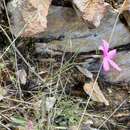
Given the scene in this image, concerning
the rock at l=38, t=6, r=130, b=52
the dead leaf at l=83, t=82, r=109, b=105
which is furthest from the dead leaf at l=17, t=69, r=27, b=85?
the dead leaf at l=83, t=82, r=109, b=105

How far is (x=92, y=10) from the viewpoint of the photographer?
2.10 meters

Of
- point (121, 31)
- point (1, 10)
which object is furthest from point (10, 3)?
point (121, 31)

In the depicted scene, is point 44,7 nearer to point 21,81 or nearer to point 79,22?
point 79,22

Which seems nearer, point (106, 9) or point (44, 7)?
point (44, 7)

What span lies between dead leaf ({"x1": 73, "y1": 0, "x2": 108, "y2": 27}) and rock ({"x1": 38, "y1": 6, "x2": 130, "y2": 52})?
0.40ft

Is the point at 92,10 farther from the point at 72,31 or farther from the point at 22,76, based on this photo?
the point at 22,76

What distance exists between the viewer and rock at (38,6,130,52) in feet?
7.25

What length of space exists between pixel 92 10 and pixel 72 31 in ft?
0.65

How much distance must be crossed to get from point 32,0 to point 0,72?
1.34 feet

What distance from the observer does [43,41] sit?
2.24 m

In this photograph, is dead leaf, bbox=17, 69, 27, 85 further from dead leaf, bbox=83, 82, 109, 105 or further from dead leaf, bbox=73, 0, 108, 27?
dead leaf, bbox=73, 0, 108, 27

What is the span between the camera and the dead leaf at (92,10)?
207 cm

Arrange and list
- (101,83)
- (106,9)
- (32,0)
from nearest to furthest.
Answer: (32,0), (106,9), (101,83)

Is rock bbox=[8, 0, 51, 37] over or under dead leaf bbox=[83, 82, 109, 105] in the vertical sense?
over
